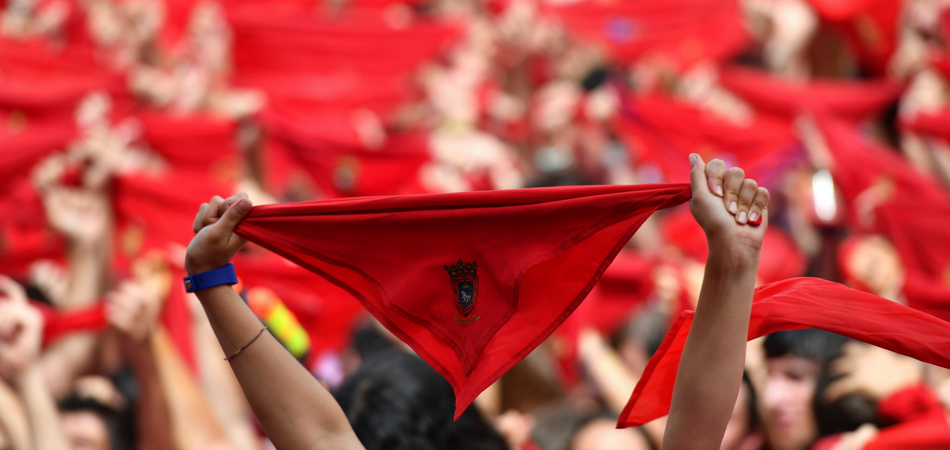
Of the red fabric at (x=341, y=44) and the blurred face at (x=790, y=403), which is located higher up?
the red fabric at (x=341, y=44)

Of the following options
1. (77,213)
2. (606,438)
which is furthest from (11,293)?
(606,438)

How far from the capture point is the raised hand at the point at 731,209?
1.38 m

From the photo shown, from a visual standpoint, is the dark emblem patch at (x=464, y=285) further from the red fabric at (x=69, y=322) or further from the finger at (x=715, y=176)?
the red fabric at (x=69, y=322)

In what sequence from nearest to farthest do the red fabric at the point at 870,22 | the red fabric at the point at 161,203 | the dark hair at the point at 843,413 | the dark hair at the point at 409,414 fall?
the dark hair at the point at 409,414, the dark hair at the point at 843,413, the red fabric at the point at 161,203, the red fabric at the point at 870,22

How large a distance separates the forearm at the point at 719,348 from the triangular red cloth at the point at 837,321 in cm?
19

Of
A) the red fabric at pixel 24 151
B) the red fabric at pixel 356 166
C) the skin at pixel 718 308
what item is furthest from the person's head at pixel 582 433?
the red fabric at pixel 24 151

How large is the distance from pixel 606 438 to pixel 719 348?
130 cm

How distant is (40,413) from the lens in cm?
283

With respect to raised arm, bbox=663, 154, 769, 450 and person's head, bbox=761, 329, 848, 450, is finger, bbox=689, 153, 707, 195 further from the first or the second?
person's head, bbox=761, 329, 848, 450

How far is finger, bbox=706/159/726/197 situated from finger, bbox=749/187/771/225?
0.05 m

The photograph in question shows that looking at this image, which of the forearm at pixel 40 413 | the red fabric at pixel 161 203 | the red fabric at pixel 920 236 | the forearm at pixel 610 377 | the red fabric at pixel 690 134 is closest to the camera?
the forearm at pixel 40 413

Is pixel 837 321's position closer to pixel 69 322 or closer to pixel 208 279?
pixel 208 279

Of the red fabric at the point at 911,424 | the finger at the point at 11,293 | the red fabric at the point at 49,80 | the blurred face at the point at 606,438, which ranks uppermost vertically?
the red fabric at the point at 49,80

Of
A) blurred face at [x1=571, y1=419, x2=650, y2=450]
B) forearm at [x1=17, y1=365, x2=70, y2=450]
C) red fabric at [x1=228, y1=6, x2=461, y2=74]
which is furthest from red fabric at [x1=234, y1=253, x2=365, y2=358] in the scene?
red fabric at [x1=228, y1=6, x2=461, y2=74]
